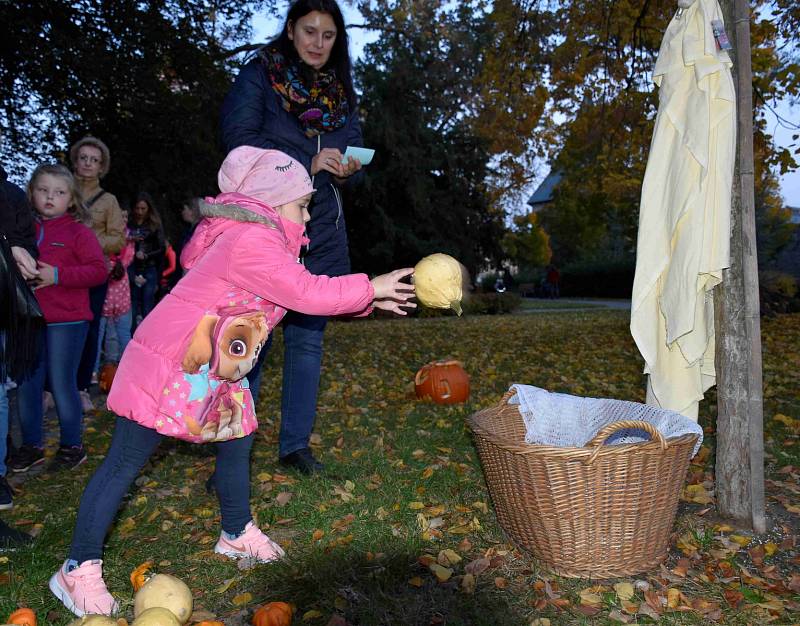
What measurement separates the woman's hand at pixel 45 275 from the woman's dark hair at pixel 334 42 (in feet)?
5.58

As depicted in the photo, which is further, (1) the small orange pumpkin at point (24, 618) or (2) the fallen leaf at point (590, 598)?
(2) the fallen leaf at point (590, 598)

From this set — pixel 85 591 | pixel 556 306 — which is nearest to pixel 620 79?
pixel 85 591

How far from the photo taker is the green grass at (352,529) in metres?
2.46

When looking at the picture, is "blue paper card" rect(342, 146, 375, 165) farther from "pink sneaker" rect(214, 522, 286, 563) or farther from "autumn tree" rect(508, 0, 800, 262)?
"autumn tree" rect(508, 0, 800, 262)

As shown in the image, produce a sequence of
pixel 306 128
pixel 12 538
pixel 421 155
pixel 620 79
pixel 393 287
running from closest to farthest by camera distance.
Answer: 1. pixel 393 287
2. pixel 12 538
3. pixel 306 128
4. pixel 620 79
5. pixel 421 155

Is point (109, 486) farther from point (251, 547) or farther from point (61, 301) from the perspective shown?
point (61, 301)

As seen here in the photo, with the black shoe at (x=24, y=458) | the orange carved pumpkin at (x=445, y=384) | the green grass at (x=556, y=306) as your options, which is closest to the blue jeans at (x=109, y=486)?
the black shoe at (x=24, y=458)

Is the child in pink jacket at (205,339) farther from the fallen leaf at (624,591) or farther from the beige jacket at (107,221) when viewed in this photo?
the beige jacket at (107,221)

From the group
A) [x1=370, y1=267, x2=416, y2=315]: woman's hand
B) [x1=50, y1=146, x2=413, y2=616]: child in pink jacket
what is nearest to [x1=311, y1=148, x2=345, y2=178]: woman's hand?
[x1=50, y1=146, x2=413, y2=616]: child in pink jacket

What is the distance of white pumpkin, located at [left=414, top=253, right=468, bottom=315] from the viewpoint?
2.41 meters

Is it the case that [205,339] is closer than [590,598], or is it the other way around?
[205,339]

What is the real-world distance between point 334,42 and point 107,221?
298 centimetres

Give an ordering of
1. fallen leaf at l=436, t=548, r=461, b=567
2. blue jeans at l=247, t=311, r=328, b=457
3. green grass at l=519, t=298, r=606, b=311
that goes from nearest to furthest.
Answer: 1. fallen leaf at l=436, t=548, r=461, b=567
2. blue jeans at l=247, t=311, r=328, b=457
3. green grass at l=519, t=298, r=606, b=311

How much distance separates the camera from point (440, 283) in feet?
7.91
